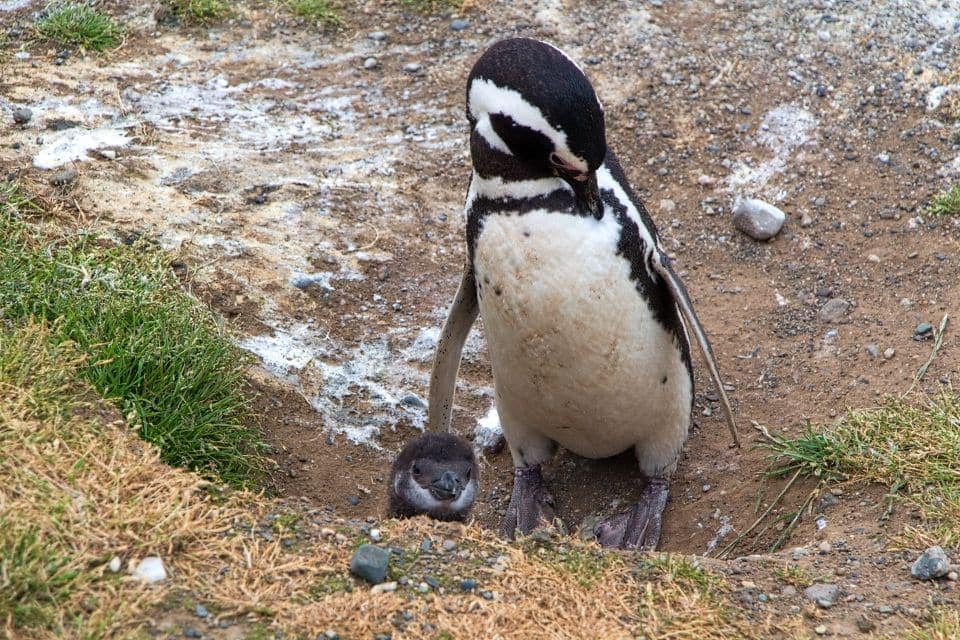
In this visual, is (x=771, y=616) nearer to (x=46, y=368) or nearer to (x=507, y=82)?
(x=507, y=82)

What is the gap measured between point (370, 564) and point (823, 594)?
4.10ft

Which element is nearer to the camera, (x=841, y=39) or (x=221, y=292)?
(x=221, y=292)

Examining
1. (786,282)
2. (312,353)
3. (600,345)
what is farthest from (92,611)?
(786,282)

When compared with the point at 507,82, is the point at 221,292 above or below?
below

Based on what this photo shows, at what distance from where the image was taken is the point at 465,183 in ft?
19.3

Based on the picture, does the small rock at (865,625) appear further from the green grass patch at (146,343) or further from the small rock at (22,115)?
the small rock at (22,115)

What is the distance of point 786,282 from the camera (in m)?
5.36

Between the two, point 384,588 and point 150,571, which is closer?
point 150,571

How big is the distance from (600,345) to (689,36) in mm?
3104

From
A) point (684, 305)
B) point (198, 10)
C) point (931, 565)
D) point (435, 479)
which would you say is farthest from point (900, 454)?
point (198, 10)

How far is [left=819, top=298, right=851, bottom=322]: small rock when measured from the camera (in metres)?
5.05

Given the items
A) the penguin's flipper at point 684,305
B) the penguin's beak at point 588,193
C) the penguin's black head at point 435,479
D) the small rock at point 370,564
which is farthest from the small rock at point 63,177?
the small rock at point 370,564

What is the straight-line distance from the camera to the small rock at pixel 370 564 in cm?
283

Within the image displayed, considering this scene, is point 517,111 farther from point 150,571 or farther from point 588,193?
point 150,571
